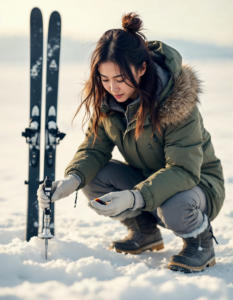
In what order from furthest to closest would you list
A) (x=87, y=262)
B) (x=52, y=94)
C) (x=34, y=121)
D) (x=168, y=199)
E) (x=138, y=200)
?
1. (x=52, y=94)
2. (x=34, y=121)
3. (x=168, y=199)
4. (x=138, y=200)
5. (x=87, y=262)

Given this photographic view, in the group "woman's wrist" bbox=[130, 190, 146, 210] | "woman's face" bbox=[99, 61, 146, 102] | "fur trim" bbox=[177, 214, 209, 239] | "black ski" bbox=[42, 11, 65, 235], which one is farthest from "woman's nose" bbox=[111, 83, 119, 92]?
"fur trim" bbox=[177, 214, 209, 239]

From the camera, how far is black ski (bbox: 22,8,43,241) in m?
2.55

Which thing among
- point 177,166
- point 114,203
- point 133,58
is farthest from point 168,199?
point 133,58

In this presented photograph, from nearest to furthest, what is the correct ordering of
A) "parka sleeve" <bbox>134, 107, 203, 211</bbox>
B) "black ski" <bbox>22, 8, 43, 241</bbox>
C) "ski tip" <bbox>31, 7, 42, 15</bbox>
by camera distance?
"parka sleeve" <bbox>134, 107, 203, 211</bbox> → "black ski" <bbox>22, 8, 43, 241</bbox> → "ski tip" <bbox>31, 7, 42, 15</bbox>

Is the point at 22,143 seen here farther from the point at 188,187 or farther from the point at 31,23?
the point at 188,187

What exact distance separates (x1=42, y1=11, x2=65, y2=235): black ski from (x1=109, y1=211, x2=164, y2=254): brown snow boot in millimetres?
560

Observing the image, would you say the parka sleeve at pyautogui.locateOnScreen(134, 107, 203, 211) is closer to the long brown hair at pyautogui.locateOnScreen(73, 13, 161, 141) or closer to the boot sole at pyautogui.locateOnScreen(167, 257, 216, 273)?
the long brown hair at pyautogui.locateOnScreen(73, 13, 161, 141)

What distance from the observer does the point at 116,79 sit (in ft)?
6.28

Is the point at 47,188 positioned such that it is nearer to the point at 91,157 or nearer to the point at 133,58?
the point at 91,157

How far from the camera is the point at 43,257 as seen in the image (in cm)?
179

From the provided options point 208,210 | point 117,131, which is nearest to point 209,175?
point 208,210

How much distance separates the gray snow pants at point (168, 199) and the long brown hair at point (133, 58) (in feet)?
1.36

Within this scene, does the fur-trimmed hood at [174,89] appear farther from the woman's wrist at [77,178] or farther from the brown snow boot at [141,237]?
the brown snow boot at [141,237]

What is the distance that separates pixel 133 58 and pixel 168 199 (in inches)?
31.5
